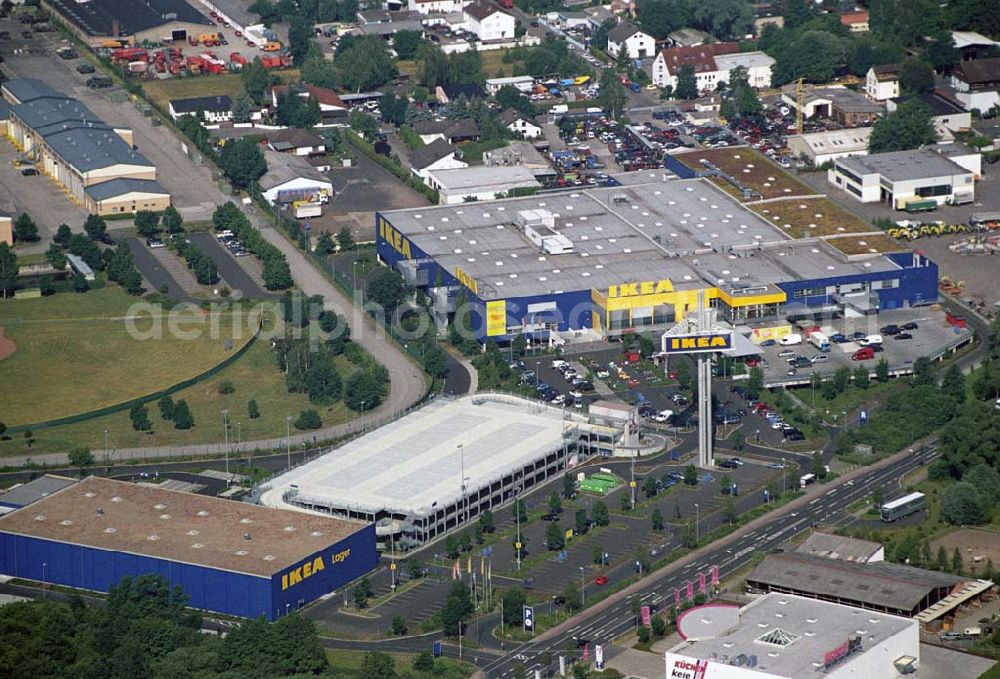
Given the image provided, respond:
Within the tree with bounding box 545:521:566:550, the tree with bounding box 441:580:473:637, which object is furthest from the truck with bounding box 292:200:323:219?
the tree with bounding box 441:580:473:637

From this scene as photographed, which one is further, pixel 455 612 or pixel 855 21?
pixel 855 21

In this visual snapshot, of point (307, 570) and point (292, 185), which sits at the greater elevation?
point (292, 185)

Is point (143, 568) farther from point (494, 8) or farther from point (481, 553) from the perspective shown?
point (494, 8)

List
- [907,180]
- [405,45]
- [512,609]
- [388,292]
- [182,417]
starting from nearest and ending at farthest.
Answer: [512,609] → [182,417] → [388,292] → [907,180] → [405,45]

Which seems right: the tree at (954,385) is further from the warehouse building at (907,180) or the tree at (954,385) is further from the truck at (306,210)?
the truck at (306,210)

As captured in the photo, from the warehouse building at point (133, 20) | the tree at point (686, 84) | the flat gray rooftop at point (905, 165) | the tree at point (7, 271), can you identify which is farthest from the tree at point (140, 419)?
the warehouse building at point (133, 20)

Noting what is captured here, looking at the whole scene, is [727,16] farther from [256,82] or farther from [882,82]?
[256,82]

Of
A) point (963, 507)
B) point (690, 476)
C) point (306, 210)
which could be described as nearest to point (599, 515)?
point (690, 476)
